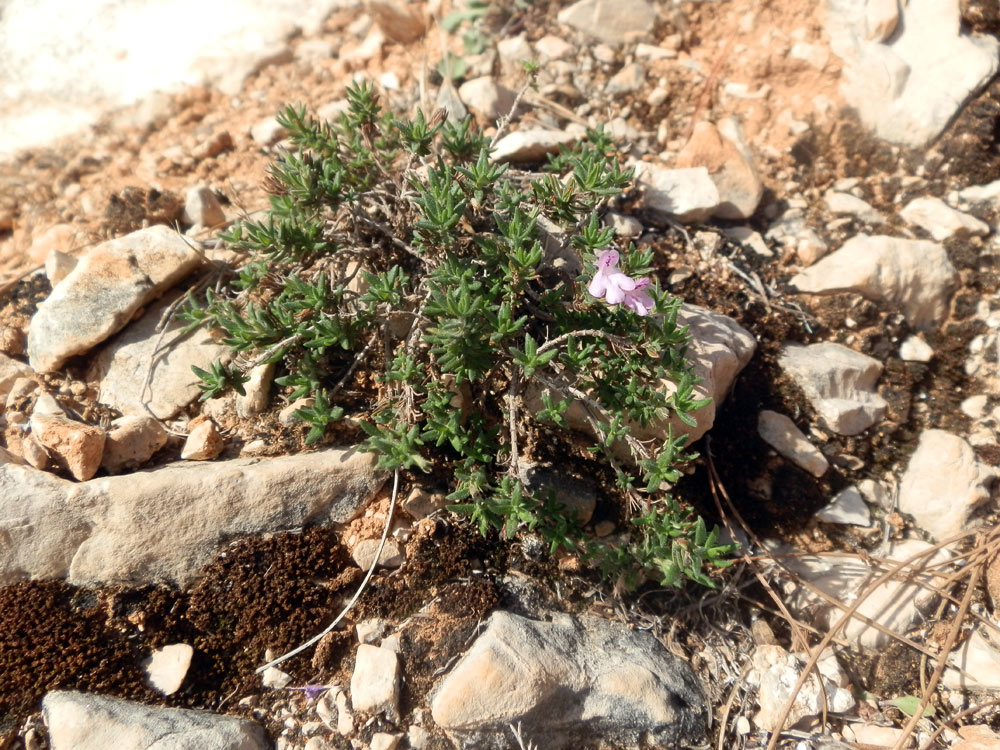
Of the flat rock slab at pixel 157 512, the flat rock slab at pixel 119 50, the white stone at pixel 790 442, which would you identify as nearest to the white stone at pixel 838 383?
the white stone at pixel 790 442

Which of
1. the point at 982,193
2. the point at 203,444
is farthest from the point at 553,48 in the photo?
the point at 203,444

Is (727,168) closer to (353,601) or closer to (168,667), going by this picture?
(353,601)

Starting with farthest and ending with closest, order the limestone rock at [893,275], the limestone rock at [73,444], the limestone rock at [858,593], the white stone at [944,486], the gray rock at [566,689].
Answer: the limestone rock at [893,275], the white stone at [944,486], the limestone rock at [858,593], the limestone rock at [73,444], the gray rock at [566,689]

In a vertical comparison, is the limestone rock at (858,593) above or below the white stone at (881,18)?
below

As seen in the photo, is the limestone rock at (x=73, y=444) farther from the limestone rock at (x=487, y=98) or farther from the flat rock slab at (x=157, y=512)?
the limestone rock at (x=487, y=98)

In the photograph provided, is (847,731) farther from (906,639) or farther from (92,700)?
(92,700)

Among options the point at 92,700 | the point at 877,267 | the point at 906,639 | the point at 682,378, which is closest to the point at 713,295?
the point at 877,267
